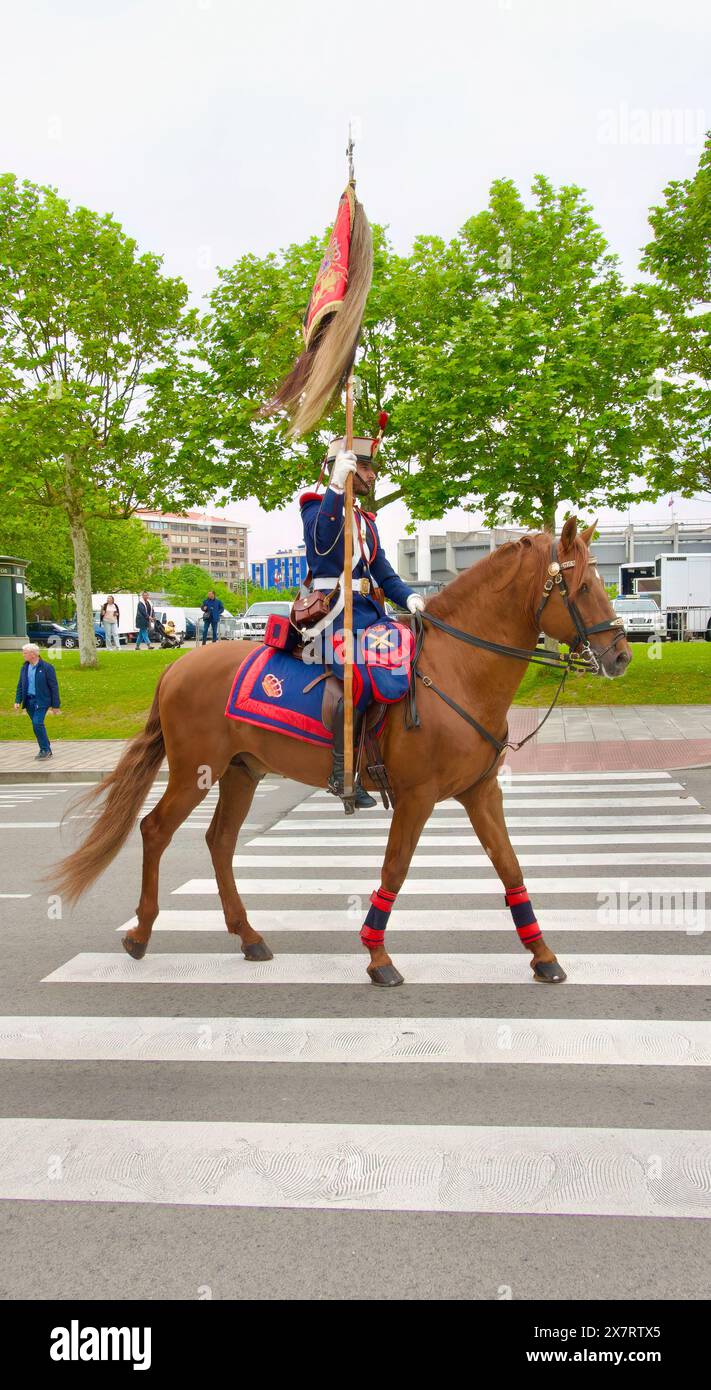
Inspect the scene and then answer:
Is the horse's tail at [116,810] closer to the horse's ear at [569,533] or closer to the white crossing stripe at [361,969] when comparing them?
the white crossing stripe at [361,969]

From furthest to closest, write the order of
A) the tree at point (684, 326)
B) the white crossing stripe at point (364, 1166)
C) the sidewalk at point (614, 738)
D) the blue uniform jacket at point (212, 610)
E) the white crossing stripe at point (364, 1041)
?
the blue uniform jacket at point (212, 610)
the tree at point (684, 326)
the sidewalk at point (614, 738)
the white crossing stripe at point (364, 1041)
the white crossing stripe at point (364, 1166)

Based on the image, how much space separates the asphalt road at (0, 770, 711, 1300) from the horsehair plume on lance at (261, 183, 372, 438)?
3151 millimetres

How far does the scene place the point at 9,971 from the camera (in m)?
5.95

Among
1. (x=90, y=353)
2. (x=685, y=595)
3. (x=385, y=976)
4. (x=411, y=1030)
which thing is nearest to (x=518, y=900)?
(x=385, y=976)

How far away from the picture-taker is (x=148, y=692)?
23.2 metres

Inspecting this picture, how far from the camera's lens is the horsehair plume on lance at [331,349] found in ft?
18.5

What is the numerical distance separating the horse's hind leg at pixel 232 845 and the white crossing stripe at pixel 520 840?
2.52m

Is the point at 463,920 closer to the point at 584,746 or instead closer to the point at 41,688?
the point at 584,746

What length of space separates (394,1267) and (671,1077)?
1726 millimetres

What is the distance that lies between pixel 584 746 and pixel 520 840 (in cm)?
705

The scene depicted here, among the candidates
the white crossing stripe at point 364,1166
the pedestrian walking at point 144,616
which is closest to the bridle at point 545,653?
the white crossing stripe at point 364,1166

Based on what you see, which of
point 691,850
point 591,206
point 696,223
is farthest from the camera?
point 591,206

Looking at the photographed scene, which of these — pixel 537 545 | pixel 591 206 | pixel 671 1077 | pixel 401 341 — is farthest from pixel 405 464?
pixel 671 1077
